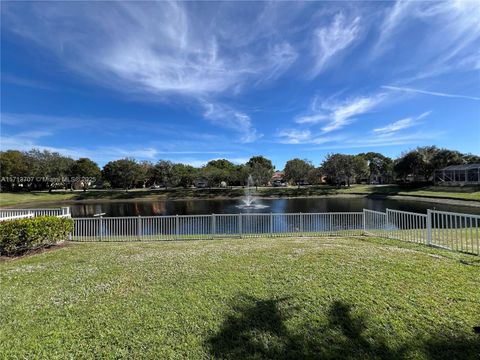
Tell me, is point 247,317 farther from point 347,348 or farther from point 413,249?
point 413,249

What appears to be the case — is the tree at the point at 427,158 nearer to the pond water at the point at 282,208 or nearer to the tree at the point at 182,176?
the pond water at the point at 282,208

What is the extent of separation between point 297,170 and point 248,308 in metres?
51.7

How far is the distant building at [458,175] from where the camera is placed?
4160 centimetres

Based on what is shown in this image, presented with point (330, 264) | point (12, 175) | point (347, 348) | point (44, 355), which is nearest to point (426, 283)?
point (330, 264)

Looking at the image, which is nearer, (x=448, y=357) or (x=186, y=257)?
(x=448, y=357)

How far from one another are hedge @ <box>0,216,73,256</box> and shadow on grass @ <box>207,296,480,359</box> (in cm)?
681

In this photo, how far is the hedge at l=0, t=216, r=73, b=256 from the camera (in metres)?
7.30

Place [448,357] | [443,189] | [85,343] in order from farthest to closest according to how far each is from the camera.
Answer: [443,189] → [85,343] → [448,357]

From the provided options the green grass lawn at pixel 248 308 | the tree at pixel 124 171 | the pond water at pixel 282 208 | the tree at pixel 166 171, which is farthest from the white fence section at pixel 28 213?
the tree at pixel 166 171

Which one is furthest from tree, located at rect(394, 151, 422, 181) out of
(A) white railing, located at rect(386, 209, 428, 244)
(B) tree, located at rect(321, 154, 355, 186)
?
(A) white railing, located at rect(386, 209, 428, 244)

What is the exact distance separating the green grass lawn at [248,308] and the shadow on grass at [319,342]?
0.01 m

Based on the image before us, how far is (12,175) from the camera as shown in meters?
50.5

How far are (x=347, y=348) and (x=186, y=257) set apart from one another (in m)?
4.19

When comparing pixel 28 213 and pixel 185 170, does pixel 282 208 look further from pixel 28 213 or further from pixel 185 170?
pixel 185 170
